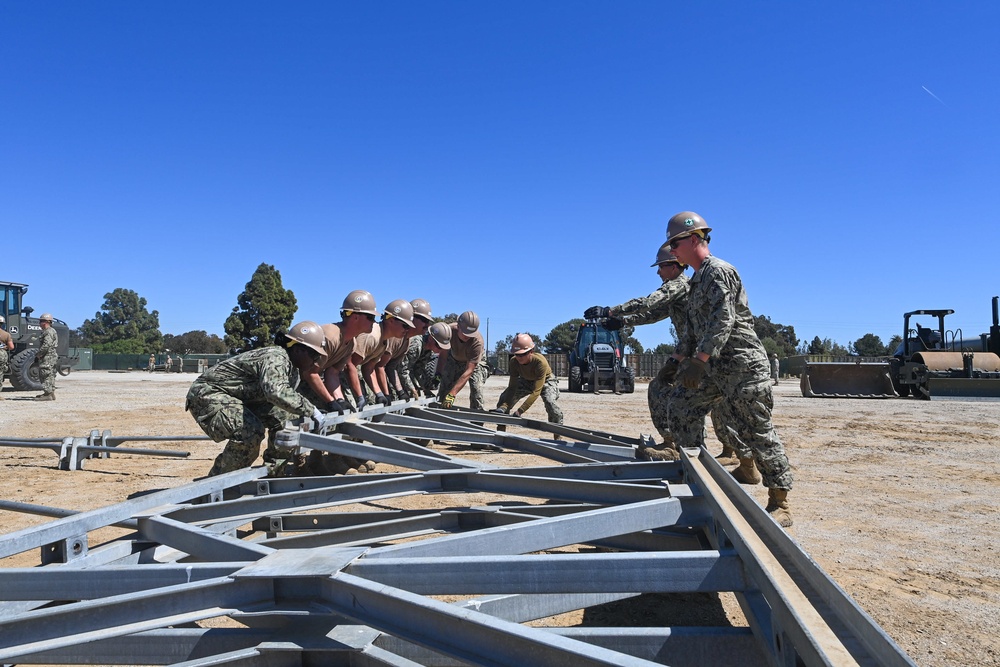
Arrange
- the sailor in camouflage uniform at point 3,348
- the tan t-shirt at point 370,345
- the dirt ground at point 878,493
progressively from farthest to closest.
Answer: the sailor in camouflage uniform at point 3,348, the tan t-shirt at point 370,345, the dirt ground at point 878,493

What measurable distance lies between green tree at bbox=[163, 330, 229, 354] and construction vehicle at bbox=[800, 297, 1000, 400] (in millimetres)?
71002

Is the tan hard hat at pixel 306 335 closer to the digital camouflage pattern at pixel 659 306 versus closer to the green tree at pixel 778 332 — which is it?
the digital camouflage pattern at pixel 659 306

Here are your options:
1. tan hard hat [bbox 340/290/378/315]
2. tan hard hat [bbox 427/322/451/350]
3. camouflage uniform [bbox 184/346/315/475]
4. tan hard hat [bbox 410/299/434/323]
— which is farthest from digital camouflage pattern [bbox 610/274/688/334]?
tan hard hat [bbox 427/322/451/350]

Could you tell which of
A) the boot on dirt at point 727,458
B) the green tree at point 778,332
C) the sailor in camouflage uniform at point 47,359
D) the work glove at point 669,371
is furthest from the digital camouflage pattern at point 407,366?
the green tree at point 778,332

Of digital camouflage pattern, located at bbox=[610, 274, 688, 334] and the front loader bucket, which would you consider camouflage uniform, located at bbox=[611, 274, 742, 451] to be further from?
the front loader bucket

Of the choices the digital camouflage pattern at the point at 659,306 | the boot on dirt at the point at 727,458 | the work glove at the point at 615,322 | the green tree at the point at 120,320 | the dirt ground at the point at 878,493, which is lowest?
the dirt ground at the point at 878,493

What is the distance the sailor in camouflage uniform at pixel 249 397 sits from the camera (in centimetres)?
474

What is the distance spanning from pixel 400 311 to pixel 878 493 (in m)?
4.72

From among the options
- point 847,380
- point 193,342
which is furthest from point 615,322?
point 193,342

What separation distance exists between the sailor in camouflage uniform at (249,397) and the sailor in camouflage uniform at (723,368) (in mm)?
2558

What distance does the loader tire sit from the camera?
17031mm

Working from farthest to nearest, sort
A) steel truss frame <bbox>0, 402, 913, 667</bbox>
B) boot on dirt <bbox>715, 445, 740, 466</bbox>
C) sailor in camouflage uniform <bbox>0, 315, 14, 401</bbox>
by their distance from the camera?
sailor in camouflage uniform <bbox>0, 315, 14, 401</bbox>
boot on dirt <bbox>715, 445, 740, 466</bbox>
steel truss frame <bbox>0, 402, 913, 667</bbox>

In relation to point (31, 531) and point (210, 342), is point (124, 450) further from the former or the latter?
point (210, 342)

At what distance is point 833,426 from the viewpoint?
1053 cm
